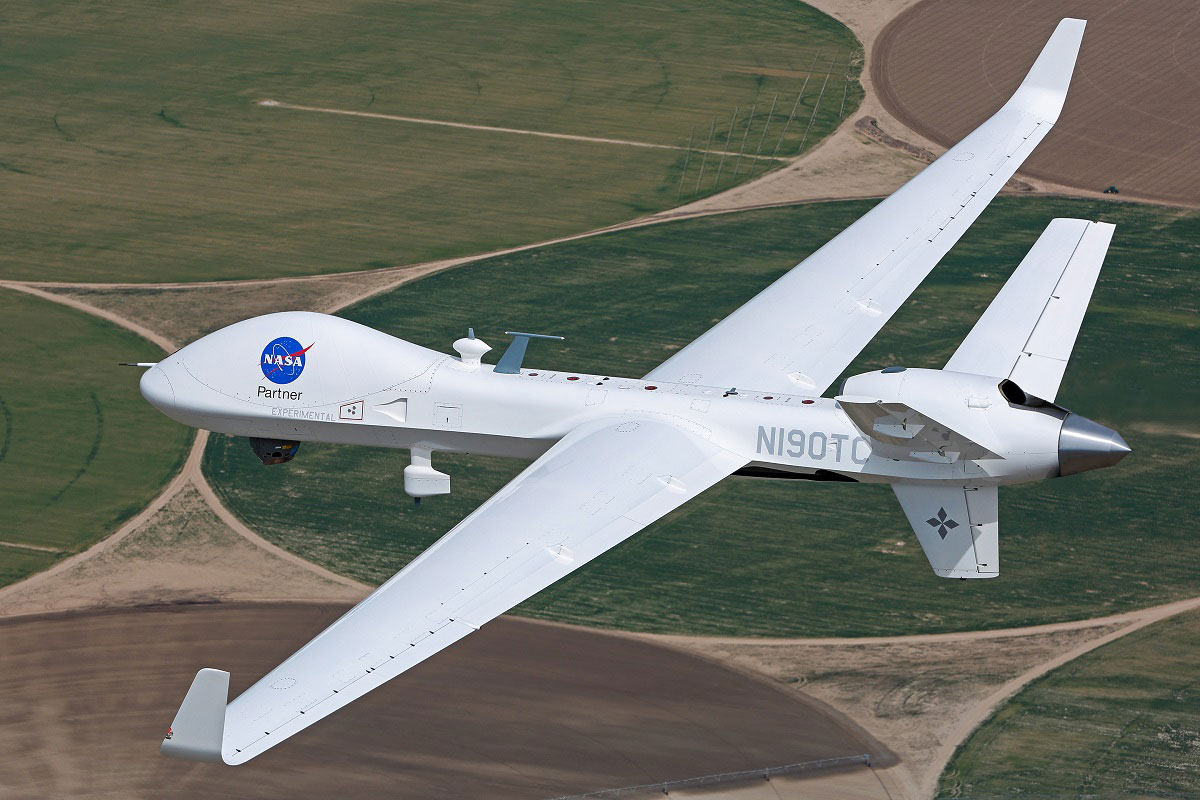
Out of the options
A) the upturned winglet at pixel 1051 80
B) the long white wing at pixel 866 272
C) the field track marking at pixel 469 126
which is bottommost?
the long white wing at pixel 866 272

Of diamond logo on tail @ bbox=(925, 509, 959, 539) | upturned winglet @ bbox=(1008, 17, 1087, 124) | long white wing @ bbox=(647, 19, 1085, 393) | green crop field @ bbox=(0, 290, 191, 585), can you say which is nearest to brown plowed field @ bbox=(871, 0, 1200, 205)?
upturned winglet @ bbox=(1008, 17, 1087, 124)

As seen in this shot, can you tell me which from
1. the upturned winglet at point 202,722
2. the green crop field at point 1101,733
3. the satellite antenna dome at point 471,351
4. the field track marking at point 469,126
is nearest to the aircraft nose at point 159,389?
the satellite antenna dome at point 471,351

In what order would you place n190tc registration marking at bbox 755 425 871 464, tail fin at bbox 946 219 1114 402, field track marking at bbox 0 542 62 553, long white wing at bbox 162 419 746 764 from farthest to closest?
field track marking at bbox 0 542 62 553
n190tc registration marking at bbox 755 425 871 464
tail fin at bbox 946 219 1114 402
long white wing at bbox 162 419 746 764

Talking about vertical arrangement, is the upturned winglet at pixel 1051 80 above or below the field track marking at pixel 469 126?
below

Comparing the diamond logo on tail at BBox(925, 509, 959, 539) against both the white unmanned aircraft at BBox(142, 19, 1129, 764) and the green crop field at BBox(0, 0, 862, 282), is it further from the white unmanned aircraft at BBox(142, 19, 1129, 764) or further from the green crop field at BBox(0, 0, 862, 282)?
the green crop field at BBox(0, 0, 862, 282)

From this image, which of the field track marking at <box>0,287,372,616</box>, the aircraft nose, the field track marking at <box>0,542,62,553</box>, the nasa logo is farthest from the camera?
the field track marking at <box>0,542,62,553</box>

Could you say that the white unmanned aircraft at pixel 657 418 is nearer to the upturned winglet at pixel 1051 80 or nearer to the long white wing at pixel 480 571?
the long white wing at pixel 480 571

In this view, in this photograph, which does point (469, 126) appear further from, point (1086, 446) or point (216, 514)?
point (1086, 446)
